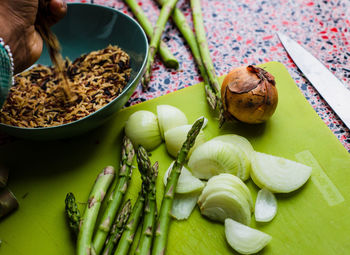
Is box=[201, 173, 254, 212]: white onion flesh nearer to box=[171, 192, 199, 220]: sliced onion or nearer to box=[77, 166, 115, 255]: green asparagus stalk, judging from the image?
box=[171, 192, 199, 220]: sliced onion

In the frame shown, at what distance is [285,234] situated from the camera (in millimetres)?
1157

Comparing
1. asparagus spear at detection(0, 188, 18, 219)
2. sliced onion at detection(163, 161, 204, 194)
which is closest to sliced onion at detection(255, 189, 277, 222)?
sliced onion at detection(163, 161, 204, 194)

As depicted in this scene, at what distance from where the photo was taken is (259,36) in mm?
1820

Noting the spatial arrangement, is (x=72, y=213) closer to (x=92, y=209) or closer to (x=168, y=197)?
(x=92, y=209)

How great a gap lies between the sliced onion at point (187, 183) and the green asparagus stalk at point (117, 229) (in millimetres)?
184

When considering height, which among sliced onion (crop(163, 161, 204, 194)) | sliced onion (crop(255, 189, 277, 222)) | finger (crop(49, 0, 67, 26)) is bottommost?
sliced onion (crop(255, 189, 277, 222))

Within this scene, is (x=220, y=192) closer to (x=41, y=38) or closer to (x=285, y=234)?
(x=285, y=234)

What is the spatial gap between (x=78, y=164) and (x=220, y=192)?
2.00 feet

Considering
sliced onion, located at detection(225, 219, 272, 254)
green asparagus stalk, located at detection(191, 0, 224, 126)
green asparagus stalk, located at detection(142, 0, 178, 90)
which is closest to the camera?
sliced onion, located at detection(225, 219, 272, 254)

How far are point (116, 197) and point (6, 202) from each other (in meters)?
0.40

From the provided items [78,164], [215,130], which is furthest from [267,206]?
[78,164]

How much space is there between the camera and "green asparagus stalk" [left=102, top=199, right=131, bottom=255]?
1.15 m

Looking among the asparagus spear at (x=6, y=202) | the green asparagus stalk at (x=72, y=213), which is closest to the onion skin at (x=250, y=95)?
the green asparagus stalk at (x=72, y=213)

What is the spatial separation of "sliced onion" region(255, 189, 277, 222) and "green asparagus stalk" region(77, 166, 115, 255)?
57 centimetres
